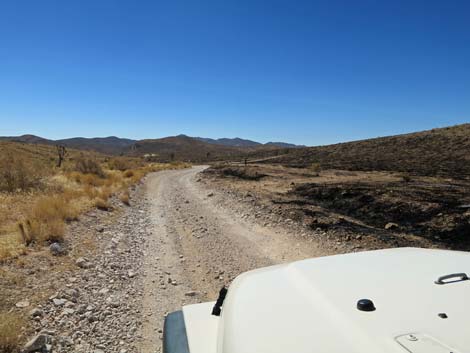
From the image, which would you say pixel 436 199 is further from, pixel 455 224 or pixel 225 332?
pixel 225 332

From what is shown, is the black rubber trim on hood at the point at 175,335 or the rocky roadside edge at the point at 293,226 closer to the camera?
the black rubber trim on hood at the point at 175,335

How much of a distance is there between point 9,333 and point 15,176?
42.0 feet

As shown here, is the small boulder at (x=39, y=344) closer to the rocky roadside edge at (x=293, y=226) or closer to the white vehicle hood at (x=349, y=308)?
the white vehicle hood at (x=349, y=308)

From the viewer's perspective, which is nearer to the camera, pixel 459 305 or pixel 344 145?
pixel 459 305

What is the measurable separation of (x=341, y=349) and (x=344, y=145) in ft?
175

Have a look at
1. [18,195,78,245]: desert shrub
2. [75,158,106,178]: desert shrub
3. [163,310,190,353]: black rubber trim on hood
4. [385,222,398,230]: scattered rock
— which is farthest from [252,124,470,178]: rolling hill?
[163,310,190,353]: black rubber trim on hood

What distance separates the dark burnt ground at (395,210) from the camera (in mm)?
9055

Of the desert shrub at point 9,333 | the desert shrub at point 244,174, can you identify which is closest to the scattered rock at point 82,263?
the desert shrub at point 9,333

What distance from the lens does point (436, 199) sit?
11711 mm

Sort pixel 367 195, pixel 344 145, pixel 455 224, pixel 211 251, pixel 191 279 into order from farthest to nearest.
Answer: pixel 344 145 < pixel 367 195 < pixel 455 224 < pixel 211 251 < pixel 191 279

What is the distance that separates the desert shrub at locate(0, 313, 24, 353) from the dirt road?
4.63 feet

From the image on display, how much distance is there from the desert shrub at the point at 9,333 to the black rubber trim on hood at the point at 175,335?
8.44 feet

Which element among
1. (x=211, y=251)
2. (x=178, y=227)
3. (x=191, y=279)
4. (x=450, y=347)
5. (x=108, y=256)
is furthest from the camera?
(x=178, y=227)

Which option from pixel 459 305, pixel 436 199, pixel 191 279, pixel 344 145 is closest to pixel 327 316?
pixel 459 305
